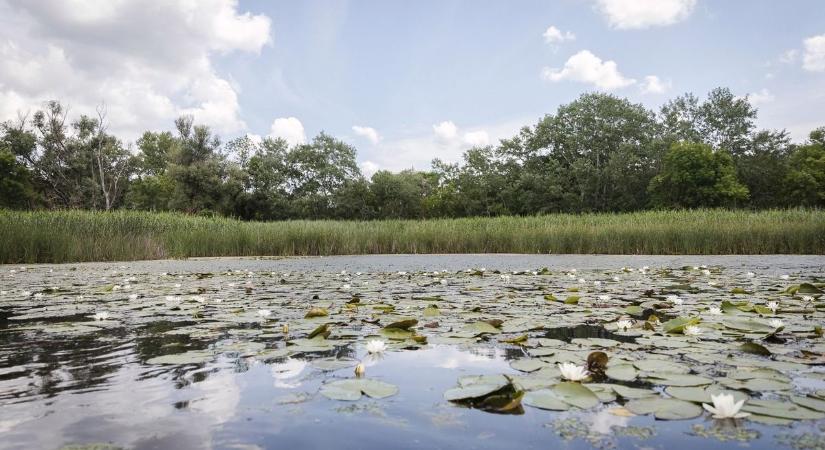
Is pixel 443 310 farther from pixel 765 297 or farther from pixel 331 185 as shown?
pixel 331 185

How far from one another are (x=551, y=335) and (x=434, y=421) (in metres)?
1.25

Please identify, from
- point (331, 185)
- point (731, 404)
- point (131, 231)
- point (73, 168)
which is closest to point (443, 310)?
point (731, 404)

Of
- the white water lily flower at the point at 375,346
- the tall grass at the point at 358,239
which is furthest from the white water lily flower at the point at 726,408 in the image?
the tall grass at the point at 358,239

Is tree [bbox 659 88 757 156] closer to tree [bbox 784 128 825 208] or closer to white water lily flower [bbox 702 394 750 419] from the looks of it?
tree [bbox 784 128 825 208]

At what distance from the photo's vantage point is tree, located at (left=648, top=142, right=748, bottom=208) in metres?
33.9

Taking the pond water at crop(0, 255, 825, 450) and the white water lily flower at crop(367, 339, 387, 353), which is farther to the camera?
the white water lily flower at crop(367, 339, 387, 353)

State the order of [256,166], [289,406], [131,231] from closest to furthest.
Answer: [289,406] < [131,231] < [256,166]

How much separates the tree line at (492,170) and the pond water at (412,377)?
1359 inches

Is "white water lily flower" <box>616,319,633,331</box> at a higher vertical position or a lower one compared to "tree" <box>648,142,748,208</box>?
lower

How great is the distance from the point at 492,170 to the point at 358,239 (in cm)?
2861


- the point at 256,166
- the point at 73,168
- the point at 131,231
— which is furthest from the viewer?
the point at 256,166

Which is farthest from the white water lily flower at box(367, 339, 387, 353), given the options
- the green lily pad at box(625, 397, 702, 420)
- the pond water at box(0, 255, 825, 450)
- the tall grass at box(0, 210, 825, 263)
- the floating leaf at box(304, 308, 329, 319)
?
the tall grass at box(0, 210, 825, 263)

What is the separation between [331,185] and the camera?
140 ft

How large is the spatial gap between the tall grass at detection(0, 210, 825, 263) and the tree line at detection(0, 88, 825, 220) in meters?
22.9
